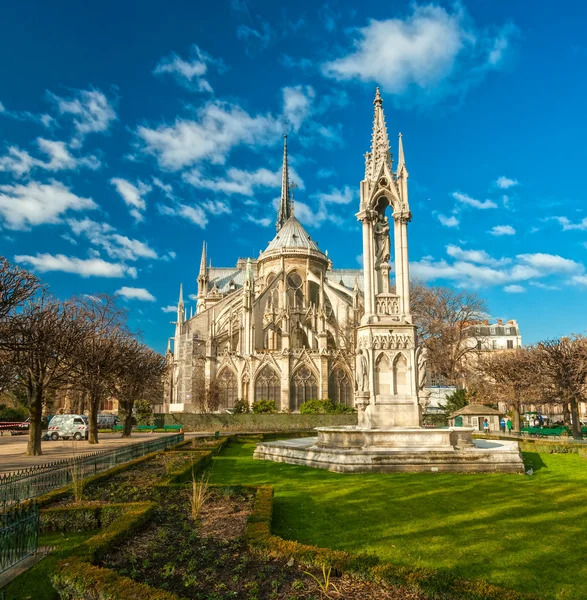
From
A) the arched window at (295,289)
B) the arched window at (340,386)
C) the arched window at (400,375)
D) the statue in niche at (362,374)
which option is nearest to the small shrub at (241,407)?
the arched window at (340,386)

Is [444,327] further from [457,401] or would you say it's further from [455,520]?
[455,520]

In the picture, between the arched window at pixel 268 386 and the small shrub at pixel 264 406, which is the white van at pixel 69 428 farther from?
the arched window at pixel 268 386

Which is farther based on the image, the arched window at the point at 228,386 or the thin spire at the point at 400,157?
the arched window at the point at 228,386

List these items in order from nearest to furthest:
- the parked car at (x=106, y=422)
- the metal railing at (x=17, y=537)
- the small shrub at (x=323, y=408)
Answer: the metal railing at (x=17, y=537), the small shrub at (x=323, y=408), the parked car at (x=106, y=422)

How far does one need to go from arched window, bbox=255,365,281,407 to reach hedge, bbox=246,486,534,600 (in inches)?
1739

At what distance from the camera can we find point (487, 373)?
39125mm

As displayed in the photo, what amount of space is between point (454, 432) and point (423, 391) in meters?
1.41

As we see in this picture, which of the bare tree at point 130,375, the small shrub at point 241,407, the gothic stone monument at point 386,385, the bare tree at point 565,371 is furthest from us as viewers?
the small shrub at point 241,407

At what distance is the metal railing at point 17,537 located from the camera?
5.62 m

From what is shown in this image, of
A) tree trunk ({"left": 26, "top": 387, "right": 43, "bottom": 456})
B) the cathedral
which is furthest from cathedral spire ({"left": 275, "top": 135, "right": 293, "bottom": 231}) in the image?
tree trunk ({"left": 26, "top": 387, "right": 43, "bottom": 456})

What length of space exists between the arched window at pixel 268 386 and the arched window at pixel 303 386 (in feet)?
4.61

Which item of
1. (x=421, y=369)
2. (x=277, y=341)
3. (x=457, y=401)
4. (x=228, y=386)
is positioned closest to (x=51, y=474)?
(x=421, y=369)

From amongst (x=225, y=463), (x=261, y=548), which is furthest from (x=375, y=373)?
(x=261, y=548)

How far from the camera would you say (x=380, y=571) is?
5.02 meters
